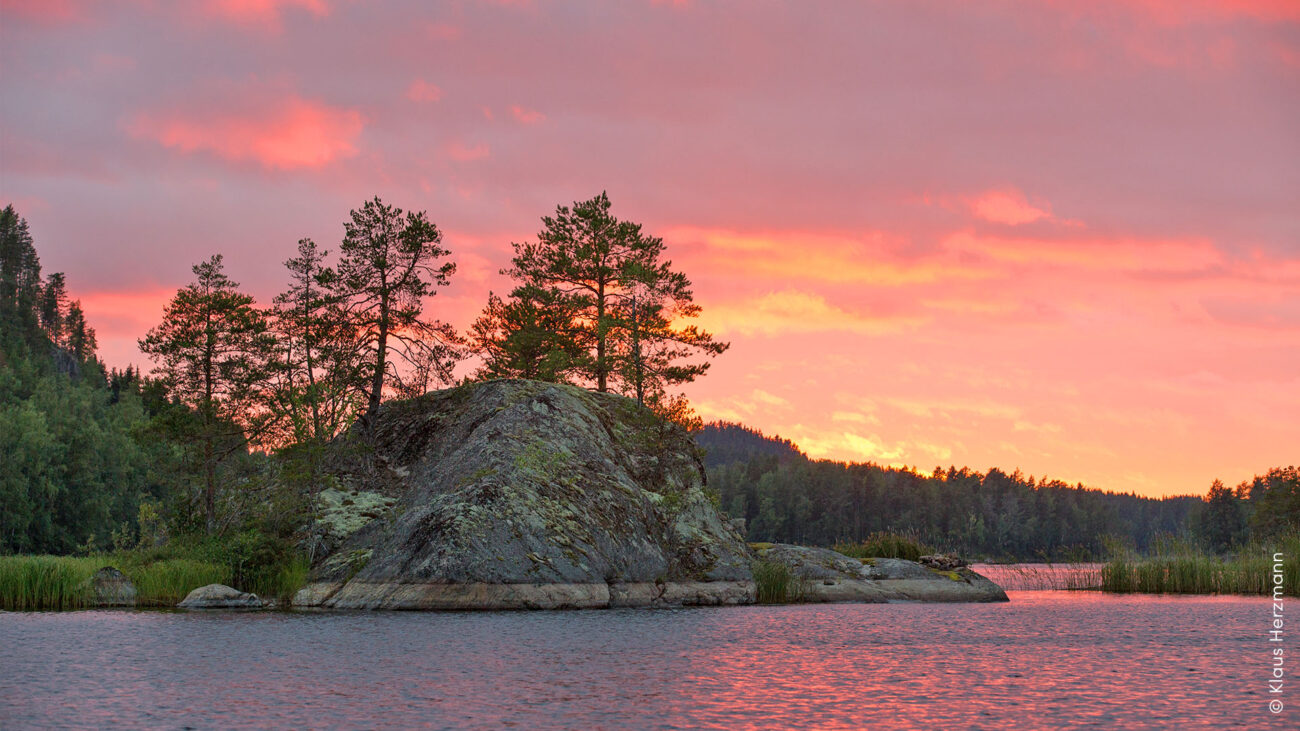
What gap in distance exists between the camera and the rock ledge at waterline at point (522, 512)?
126 ft

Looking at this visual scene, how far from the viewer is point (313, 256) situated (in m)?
67.6

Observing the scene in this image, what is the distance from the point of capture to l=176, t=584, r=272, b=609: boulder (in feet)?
125

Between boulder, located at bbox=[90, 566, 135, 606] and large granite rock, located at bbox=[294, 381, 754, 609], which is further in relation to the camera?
boulder, located at bbox=[90, 566, 135, 606]

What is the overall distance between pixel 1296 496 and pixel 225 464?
114m

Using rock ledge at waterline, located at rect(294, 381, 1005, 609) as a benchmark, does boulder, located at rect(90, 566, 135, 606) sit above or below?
below

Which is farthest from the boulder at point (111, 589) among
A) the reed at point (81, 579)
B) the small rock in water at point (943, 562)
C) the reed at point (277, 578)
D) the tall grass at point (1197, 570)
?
the tall grass at point (1197, 570)

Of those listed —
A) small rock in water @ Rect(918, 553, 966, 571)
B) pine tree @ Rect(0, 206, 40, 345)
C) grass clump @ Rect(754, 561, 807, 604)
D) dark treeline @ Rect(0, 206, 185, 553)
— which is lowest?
grass clump @ Rect(754, 561, 807, 604)

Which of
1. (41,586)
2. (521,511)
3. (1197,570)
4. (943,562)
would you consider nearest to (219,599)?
(41,586)

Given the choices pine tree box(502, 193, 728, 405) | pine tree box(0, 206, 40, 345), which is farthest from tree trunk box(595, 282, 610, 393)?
pine tree box(0, 206, 40, 345)

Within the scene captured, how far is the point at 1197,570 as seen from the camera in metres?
46.2

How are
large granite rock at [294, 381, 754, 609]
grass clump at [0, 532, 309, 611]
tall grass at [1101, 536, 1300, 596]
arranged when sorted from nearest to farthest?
grass clump at [0, 532, 309, 611] < large granite rock at [294, 381, 754, 609] < tall grass at [1101, 536, 1300, 596]

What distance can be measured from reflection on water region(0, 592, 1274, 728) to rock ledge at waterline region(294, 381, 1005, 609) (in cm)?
529

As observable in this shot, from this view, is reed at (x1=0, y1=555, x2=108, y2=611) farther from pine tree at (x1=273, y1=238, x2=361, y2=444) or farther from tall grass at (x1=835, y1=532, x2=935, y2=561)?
tall grass at (x1=835, y1=532, x2=935, y2=561)

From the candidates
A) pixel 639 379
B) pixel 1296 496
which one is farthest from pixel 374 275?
pixel 1296 496
